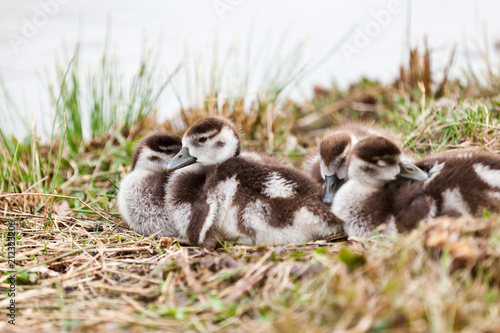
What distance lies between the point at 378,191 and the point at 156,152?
165cm

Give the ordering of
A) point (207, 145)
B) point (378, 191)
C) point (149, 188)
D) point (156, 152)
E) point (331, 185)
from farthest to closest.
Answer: point (156, 152) → point (149, 188) → point (207, 145) → point (331, 185) → point (378, 191)

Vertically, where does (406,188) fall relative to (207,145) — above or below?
below

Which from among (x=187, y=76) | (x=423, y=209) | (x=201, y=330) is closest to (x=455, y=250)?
(x=423, y=209)

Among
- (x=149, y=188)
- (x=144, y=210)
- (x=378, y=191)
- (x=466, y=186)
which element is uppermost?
(x=466, y=186)

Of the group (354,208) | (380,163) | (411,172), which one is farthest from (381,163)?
(354,208)

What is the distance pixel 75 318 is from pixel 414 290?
55.5 inches

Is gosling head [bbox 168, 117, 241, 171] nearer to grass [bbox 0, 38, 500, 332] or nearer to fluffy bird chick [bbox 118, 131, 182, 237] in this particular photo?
fluffy bird chick [bbox 118, 131, 182, 237]

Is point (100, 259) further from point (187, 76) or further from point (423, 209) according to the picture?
point (187, 76)

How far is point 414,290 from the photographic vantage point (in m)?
1.89

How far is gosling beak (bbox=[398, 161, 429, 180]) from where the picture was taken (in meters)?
3.10

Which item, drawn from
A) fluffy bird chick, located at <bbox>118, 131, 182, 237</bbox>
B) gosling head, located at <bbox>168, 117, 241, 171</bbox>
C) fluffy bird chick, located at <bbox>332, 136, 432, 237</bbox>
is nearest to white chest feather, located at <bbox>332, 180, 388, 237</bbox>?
fluffy bird chick, located at <bbox>332, 136, 432, 237</bbox>

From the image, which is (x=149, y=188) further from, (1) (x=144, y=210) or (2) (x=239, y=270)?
(2) (x=239, y=270)

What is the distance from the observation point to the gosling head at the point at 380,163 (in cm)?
311

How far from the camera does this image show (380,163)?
3.12 m
